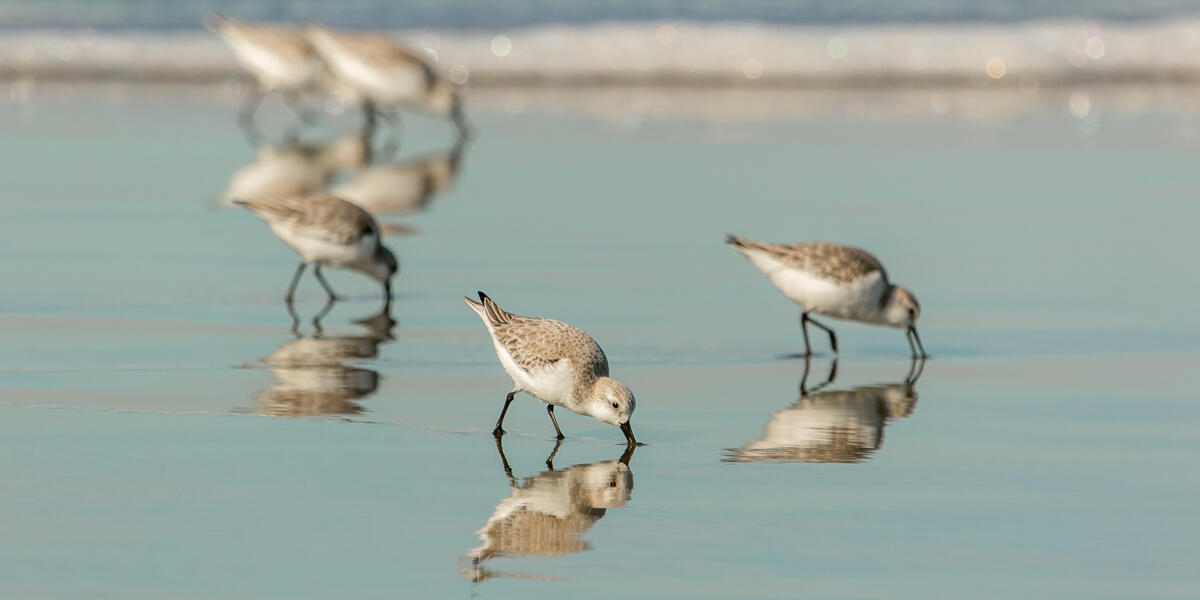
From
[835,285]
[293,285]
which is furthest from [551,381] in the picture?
[293,285]

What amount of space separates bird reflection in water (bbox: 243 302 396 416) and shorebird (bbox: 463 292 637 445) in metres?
0.77

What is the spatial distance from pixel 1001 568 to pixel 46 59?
65.1ft

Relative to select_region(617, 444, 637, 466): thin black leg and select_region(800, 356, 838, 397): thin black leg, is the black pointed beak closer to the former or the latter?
select_region(617, 444, 637, 466): thin black leg

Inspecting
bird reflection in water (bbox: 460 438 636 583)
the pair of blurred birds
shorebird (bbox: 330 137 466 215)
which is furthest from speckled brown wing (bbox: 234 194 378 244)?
the pair of blurred birds

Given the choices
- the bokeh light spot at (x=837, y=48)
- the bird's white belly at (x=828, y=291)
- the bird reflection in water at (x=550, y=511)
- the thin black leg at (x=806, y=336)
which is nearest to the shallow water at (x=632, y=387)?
the bird reflection in water at (x=550, y=511)

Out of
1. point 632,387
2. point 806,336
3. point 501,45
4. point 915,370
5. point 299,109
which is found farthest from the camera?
point 501,45

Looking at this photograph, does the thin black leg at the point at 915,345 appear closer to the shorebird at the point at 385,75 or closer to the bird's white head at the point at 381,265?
the bird's white head at the point at 381,265

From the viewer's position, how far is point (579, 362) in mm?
6664

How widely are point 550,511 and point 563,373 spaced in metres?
0.90

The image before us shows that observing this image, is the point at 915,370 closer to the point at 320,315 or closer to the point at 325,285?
the point at 320,315

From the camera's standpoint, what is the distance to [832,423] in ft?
23.7

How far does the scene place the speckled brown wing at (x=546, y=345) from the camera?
6.71 m

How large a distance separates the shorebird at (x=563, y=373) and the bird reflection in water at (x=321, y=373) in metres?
0.77

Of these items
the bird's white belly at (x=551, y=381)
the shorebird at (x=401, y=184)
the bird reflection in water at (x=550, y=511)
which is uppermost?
the shorebird at (x=401, y=184)
